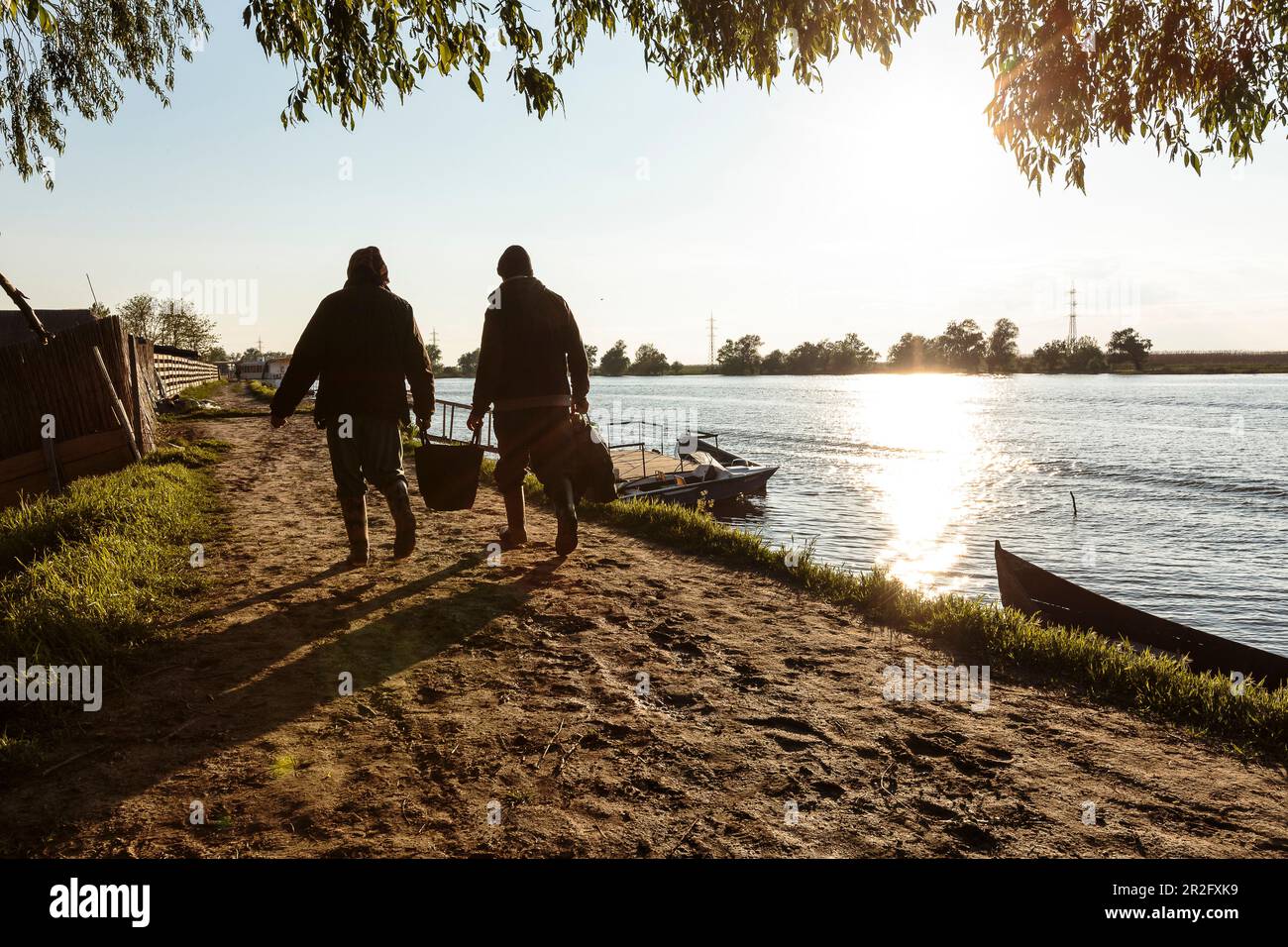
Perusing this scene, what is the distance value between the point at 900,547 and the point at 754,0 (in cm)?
1797

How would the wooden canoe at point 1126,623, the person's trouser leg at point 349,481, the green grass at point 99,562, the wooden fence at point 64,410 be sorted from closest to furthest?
the green grass at point 99,562
the person's trouser leg at point 349,481
the wooden canoe at point 1126,623
the wooden fence at point 64,410

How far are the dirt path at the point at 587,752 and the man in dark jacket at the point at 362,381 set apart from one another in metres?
0.89

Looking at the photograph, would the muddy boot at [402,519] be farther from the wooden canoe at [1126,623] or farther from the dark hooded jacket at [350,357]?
the wooden canoe at [1126,623]

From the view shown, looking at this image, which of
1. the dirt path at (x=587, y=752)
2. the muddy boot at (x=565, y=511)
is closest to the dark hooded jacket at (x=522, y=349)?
the muddy boot at (x=565, y=511)

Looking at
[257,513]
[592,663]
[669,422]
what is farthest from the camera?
[669,422]

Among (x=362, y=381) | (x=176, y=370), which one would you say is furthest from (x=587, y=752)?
(x=176, y=370)

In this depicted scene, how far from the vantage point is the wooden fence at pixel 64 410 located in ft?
29.3

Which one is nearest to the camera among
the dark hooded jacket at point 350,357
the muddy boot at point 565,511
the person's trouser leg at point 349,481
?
the dark hooded jacket at point 350,357

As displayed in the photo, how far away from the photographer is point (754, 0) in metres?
5.91

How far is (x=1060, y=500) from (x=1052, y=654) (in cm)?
3044

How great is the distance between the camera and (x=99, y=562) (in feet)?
18.1

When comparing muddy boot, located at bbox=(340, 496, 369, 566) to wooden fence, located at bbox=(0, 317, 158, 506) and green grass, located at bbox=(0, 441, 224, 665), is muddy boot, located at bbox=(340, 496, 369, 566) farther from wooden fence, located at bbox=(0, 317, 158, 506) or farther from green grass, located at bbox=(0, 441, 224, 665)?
wooden fence, located at bbox=(0, 317, 158, 506)
